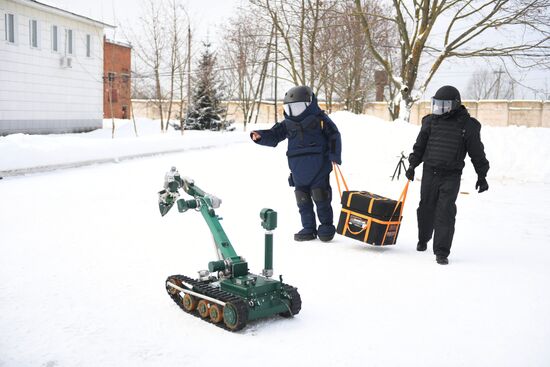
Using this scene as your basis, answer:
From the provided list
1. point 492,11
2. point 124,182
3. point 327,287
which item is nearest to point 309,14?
point 492,11

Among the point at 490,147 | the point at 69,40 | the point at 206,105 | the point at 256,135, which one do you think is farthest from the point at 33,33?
the point at 256,135

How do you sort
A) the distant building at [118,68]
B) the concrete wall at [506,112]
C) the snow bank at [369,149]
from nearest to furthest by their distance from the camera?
1. the snow bank at [369,149]
2. the distant building at [118,68]
3. the concrete wall at [506,112]

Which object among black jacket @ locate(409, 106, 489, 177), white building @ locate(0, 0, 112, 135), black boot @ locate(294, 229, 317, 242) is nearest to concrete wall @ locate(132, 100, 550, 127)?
white building @ locate(0, 0, 112, 135)

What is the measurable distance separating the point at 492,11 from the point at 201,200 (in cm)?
1967

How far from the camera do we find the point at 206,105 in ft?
112

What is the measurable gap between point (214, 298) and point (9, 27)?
2207 cm

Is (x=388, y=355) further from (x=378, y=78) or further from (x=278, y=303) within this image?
(x=378, y=78)

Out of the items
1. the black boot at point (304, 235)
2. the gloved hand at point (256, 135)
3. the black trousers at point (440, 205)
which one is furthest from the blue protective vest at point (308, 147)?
the black trousers at point (440, 205)

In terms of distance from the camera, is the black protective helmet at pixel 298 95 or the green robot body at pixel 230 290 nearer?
the green robot body at pixel 230 290

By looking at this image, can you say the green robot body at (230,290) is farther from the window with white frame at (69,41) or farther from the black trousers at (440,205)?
the window with white frame at (69,41)

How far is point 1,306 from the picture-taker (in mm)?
4617

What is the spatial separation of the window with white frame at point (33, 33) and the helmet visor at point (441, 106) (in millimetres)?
21624

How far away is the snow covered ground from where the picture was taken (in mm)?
3914

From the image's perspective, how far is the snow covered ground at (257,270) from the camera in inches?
154
